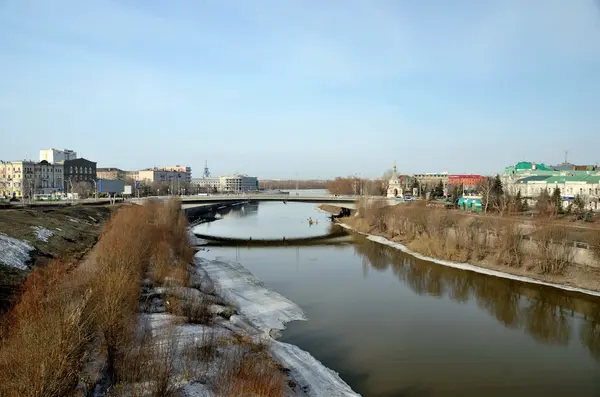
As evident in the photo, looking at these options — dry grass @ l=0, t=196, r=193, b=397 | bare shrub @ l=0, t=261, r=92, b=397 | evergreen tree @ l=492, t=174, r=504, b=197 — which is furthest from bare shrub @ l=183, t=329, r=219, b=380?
evergreen tree @ l=492, t=174, r=504, b=197

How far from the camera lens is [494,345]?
14.6 metres

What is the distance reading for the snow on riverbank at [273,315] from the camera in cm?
1106

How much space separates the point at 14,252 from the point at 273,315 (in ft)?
35.1

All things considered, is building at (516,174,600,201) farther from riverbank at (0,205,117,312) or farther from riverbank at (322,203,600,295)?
riverbank at (0,205,117,312)

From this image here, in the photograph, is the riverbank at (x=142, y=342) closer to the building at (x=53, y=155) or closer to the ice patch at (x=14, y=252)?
the ice patch at (x=14, y=252)

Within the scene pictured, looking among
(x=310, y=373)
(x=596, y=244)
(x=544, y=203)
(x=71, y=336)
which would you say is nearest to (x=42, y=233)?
(x=310, y=373)

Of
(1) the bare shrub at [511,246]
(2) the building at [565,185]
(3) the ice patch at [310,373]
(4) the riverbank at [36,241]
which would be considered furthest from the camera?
(2) the building at [565,185]

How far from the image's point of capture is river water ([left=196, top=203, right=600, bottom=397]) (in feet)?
39.1

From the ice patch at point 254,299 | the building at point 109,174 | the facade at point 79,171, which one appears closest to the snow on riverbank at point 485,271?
the ice patch at point 254,299

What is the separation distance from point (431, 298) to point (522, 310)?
378 cm

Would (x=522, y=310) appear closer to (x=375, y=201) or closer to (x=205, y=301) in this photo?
(x=205, y=301)

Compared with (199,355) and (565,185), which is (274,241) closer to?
(199,355)

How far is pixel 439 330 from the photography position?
15852 millimetres

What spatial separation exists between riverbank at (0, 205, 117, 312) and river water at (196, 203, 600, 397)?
9.42 meters
